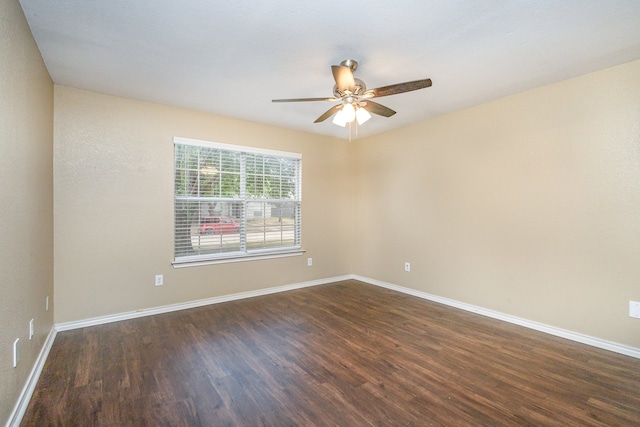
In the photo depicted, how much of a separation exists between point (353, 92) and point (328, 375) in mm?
2177

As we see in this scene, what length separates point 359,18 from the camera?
1.89m

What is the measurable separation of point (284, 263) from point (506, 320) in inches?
113

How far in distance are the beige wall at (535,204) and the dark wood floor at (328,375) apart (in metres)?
0.45

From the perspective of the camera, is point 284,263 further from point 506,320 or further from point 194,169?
point 506,320

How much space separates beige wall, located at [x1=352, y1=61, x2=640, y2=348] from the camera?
2502 mm

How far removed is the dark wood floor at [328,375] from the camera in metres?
1.72

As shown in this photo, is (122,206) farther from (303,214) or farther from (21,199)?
(303,214)

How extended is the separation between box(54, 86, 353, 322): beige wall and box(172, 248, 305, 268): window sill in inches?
2.7

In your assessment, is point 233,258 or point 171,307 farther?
point 233,258

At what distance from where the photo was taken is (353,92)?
2.35 m

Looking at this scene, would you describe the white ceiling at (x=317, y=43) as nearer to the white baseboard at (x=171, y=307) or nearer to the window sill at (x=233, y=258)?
the window sill at (x=233, y=258)

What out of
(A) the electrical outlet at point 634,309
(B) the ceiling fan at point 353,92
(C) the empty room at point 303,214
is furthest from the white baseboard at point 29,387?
(A) the electrical outlet at point 634,309

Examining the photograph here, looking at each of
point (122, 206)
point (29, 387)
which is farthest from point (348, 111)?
point (29, 387)

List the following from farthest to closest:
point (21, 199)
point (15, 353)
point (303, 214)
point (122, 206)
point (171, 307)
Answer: point (303, 214) → point (171, 307) → point (122, 206) → point (21, 199) → point (15, 353)
